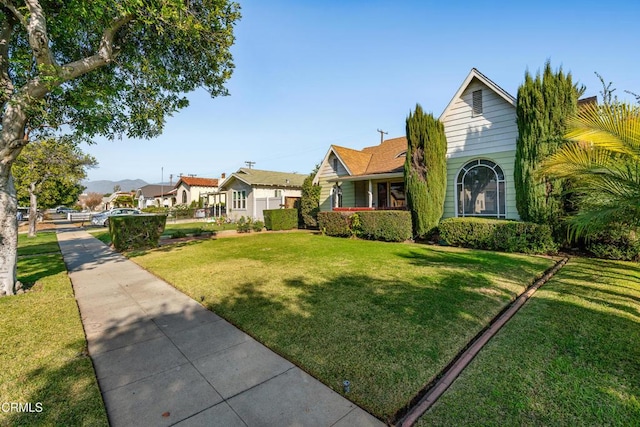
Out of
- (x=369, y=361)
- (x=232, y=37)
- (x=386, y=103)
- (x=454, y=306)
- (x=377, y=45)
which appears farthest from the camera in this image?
(x=386, y=103)

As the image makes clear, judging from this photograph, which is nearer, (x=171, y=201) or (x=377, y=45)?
(x=377, y=45)

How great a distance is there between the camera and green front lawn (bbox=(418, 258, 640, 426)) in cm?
246

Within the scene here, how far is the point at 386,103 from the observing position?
1811 cm

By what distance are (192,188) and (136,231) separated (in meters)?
35.0

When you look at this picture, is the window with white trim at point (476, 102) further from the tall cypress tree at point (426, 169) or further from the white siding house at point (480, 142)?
the tall cypress tree at point (426, 169)

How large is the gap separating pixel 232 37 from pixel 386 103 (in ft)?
40.3

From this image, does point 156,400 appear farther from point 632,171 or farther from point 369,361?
point 632,171

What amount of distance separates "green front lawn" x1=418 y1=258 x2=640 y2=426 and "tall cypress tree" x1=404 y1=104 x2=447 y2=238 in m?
7.72

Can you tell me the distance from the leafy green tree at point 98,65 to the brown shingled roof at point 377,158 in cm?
979

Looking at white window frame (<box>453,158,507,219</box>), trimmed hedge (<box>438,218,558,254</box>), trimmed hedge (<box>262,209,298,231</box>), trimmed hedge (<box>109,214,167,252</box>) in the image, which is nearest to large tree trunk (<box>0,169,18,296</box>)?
trimmed hedge (<box>109,214,167,252</box>)

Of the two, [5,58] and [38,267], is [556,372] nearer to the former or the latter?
[5,58]

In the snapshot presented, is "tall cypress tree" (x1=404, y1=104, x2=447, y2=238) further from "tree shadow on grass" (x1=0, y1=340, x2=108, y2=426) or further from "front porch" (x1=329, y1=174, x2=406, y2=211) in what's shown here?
"tree shadow on grass" (x1=0, y1=340, x2=108, y2=426)

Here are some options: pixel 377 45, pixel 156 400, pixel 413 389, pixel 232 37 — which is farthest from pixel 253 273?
pixel 377 45

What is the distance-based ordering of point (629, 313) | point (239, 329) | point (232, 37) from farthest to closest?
point (232, 37) < point (629, 313) < point (239, 329)
